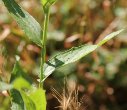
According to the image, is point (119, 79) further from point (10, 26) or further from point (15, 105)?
point (15, 105)

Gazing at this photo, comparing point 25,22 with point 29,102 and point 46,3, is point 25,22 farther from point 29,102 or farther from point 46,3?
point 29,102

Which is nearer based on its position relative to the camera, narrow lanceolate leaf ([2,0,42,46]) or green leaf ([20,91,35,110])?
green leaf ([20,91,35,110])

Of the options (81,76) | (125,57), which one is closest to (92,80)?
(81,76)

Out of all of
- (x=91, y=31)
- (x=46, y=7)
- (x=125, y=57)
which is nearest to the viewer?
(x=46, y=7)

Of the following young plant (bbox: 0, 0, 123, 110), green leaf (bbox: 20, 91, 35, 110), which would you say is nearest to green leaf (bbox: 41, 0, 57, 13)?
young plant (bbox: 0, 0, 123, 110)

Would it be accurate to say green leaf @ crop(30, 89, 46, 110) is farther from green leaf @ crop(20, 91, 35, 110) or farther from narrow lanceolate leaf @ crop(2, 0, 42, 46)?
narrow lanceolate leaf @ crop(2, 0, 42, 46)
